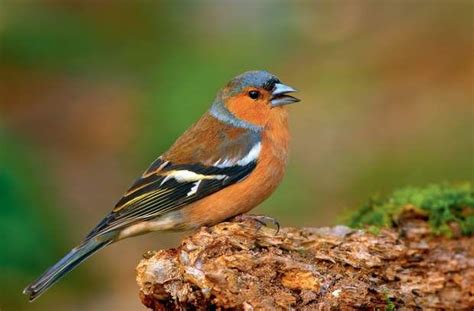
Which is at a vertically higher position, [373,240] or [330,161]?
[330,161]

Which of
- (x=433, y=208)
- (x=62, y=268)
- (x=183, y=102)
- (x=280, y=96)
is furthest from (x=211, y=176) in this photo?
(x=183, y=102)

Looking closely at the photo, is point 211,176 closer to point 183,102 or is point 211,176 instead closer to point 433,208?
point 433,208

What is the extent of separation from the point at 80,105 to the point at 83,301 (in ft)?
15.9

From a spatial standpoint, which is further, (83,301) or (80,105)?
(80,105)

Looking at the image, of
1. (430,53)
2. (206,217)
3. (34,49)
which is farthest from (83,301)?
(430,53)

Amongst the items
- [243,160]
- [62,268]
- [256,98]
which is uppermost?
[256,98]

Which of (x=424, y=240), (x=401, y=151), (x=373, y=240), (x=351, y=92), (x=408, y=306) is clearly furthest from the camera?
(x=351, y=92)

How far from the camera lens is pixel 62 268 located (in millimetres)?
5242

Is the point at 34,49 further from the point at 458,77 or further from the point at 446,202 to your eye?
the point at 446,202

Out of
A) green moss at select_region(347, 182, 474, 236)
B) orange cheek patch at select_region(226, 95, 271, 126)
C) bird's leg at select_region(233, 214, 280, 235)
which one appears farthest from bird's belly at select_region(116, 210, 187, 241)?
green moss at select_region(347, 182, 474, 236)

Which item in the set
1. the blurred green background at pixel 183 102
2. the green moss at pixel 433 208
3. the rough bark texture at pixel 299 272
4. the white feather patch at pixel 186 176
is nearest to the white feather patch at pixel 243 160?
the white feather patch at pixel 186 176

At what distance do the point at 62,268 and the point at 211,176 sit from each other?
1040mm

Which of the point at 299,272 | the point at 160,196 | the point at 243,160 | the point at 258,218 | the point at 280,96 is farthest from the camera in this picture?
the point at 280,96

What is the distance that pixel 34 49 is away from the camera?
41.7 ft
